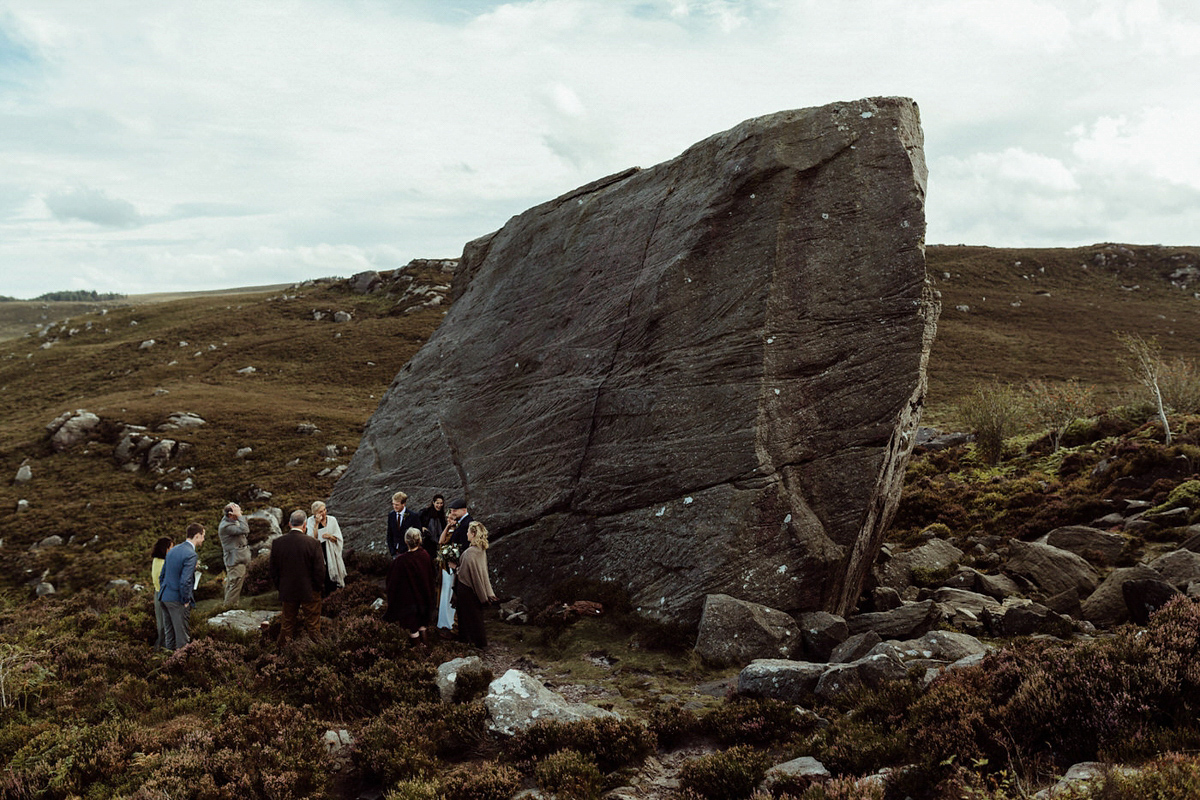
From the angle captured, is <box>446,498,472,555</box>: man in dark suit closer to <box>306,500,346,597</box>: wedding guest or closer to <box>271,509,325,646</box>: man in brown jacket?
<box>271,509,325,646</box>: man in brown jacket

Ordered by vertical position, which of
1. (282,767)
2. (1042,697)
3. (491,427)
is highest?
(491,427)

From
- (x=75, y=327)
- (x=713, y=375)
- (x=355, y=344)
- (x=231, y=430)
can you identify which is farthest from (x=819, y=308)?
(x=75, y=327)

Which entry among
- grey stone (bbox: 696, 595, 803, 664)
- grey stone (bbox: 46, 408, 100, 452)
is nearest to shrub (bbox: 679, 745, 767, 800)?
grey stone (bbox: 696, 595, 803, 664)

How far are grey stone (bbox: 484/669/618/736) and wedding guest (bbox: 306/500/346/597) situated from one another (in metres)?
9.09

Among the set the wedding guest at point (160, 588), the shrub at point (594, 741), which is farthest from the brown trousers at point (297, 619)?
the shrub at point (594, 741)

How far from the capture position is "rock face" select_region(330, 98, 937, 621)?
1739cm

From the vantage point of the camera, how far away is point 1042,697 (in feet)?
30.0

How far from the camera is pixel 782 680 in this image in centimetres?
1289

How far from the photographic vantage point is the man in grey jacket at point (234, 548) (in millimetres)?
20141

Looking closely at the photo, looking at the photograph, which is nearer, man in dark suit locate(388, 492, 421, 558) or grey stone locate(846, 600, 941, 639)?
Answer: grey stone locate(846, 600, 941, 639)

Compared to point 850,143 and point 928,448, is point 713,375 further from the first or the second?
point 928,448

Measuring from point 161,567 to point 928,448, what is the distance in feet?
137

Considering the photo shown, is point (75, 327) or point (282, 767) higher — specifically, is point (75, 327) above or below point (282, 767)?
above

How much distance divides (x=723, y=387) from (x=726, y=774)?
34.0ft
